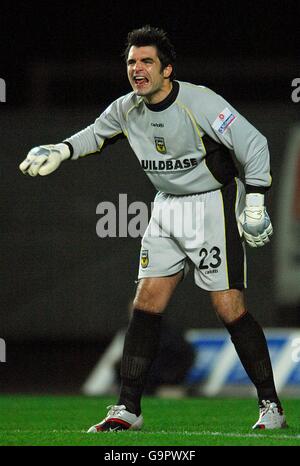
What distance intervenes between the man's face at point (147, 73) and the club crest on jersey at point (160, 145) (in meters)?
0.18

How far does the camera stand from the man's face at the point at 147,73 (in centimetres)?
546

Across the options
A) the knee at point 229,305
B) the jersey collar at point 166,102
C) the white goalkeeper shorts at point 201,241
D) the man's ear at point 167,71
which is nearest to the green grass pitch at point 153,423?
the knee at point 229,305

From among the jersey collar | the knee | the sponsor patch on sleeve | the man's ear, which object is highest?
the man's ear

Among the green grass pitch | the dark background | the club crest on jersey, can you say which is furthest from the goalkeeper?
the dark background

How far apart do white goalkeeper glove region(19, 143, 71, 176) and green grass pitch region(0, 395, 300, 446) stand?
121 cm

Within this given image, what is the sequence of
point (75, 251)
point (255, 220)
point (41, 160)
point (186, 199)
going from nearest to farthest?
1. point (255, 220)
2. point (41, 160)
3. point (186, 199)
4. point (75, 251)

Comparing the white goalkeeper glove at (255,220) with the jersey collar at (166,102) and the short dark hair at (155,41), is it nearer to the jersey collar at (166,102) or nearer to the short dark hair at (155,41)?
the jersey collar at (166,102)

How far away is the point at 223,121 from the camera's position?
545 cm

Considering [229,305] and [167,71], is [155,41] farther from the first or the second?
[229,305]

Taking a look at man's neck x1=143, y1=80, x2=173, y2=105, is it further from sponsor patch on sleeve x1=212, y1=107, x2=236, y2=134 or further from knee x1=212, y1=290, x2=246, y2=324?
knee x1=212, y1=290, x2=246, y2=324

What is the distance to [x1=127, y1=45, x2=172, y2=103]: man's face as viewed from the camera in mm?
5461

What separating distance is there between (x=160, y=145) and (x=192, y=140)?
6.2 inches

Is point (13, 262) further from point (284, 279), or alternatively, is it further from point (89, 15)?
point (89, 15)

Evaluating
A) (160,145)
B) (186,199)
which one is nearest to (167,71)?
(160,145)
